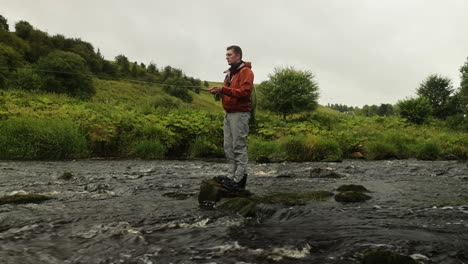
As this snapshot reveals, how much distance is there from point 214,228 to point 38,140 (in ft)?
47.5

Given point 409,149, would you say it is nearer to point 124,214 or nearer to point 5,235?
point 124,214

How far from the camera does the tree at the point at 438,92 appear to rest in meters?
53.2

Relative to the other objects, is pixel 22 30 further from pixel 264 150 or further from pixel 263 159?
pixel 263 159

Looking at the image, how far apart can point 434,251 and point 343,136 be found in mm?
20004

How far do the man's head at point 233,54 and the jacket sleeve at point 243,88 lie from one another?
12.7 inches

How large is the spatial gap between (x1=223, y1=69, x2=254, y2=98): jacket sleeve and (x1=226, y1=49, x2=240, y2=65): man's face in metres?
0.31

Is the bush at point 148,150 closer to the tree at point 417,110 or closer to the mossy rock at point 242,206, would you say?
the mossy rock at point 242,206

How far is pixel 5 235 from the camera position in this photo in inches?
207

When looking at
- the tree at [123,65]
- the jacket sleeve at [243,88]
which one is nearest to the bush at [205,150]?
the jacket sleeve at [243,88]

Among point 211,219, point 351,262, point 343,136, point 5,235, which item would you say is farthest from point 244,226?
point 343,136

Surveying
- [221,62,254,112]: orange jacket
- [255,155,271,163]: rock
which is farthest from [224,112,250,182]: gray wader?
[255,155,271,163]: rock

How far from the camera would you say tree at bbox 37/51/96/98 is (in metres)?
44.1

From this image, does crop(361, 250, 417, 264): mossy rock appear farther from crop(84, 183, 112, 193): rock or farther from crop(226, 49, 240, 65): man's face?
crop(84, 183, 112, 193): rock

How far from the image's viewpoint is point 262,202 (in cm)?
714
